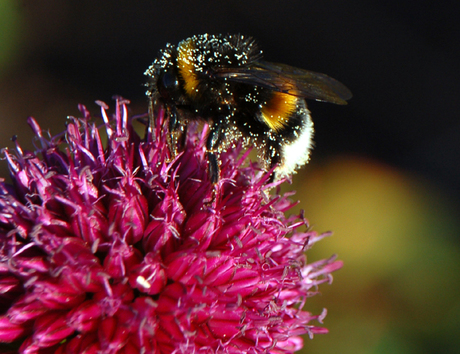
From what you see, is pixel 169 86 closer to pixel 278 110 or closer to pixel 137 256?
pixel 278 110

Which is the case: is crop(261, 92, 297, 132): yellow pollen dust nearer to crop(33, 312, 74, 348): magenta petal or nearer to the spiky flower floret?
the spiky flower floret

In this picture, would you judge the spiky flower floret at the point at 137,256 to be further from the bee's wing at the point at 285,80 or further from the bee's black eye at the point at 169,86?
the bee's wing at the point at 285,80

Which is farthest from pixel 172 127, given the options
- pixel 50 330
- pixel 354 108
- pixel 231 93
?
pixel 354 108

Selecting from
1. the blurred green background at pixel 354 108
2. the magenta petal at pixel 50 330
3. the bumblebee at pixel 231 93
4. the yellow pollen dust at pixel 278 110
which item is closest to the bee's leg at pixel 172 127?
the bumblebee at pixel 231 93

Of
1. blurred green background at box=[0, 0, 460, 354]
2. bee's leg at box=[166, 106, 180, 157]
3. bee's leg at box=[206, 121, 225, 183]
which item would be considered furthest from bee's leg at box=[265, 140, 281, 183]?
blurred green background at box=[0, 0, 460, 354]

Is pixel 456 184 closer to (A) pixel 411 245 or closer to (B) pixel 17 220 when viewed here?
(A) pixel 411 245
